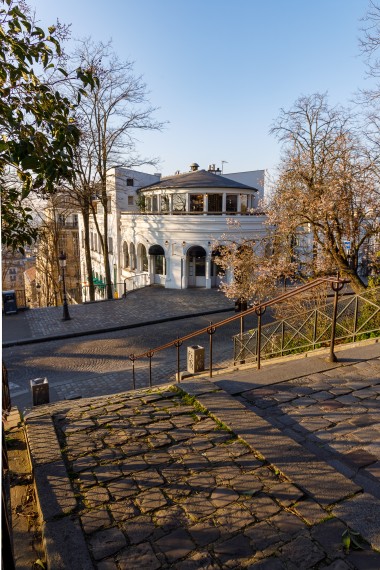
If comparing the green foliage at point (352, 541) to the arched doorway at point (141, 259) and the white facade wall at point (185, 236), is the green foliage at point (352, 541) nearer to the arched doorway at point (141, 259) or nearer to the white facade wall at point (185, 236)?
the white facade wall at point (185, 236)

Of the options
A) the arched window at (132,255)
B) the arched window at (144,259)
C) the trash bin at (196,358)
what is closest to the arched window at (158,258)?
the arched window at (144,259)

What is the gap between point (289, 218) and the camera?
603 inches

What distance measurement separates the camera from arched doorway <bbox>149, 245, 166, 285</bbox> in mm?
28584

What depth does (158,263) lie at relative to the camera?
2947 cm

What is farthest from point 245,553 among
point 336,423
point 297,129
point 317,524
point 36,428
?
point 297,129

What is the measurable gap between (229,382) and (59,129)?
162 inches

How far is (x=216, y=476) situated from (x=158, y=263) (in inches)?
1029

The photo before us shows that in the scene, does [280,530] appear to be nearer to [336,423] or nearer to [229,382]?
[336,423]

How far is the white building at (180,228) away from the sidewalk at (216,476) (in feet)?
64.4

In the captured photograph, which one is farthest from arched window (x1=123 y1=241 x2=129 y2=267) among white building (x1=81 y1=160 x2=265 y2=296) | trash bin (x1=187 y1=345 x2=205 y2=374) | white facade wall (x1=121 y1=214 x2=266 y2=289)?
trash bin (x1=187 y1=345 x2=205 y2=374)

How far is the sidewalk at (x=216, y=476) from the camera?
2.88 m

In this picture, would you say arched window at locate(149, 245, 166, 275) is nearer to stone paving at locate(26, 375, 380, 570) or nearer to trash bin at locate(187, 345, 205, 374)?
trash bin at locate(187, 345, 205, 374)

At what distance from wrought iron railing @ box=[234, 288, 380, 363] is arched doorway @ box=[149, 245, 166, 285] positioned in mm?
16391

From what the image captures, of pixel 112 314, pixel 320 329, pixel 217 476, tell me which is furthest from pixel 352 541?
pixel 112 314
